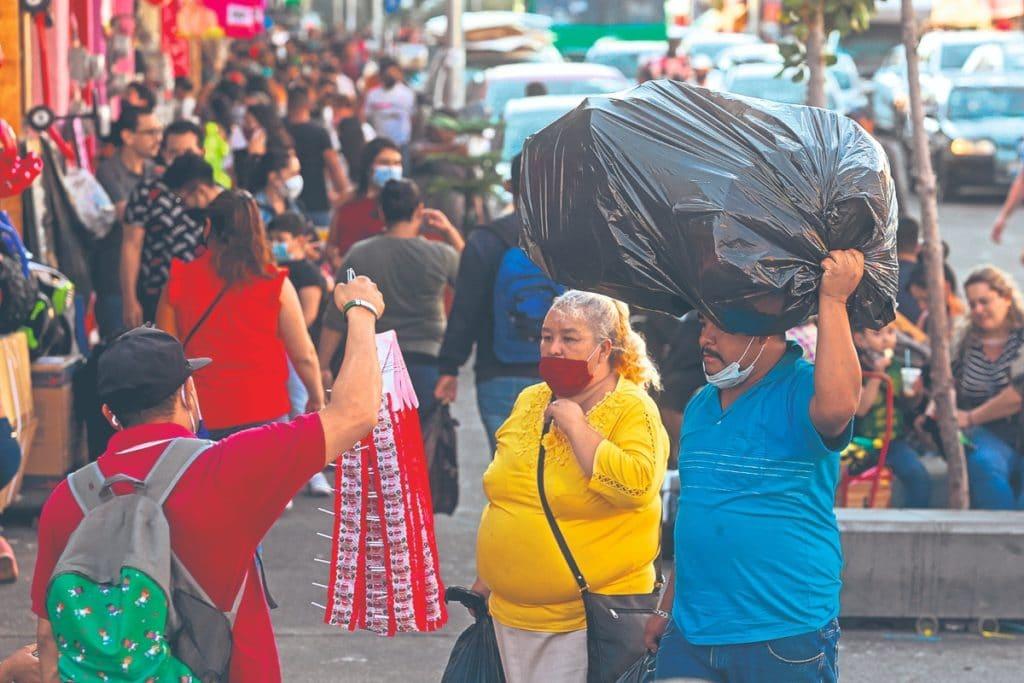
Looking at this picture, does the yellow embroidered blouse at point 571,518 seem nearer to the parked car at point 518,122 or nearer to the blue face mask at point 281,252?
the blue face mask at point 281,252

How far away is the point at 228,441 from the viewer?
379 centimetres

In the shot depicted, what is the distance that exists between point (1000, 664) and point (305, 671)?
2.60 meters

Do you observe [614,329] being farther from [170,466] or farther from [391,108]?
[391,108]

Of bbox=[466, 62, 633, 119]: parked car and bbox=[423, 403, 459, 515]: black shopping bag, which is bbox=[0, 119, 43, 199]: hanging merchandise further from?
bbox=[466, 62, 633, 119]: parked car

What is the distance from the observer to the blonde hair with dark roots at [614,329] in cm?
516

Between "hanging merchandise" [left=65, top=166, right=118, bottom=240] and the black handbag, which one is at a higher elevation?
the black handbag

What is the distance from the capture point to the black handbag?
4852 millimetres

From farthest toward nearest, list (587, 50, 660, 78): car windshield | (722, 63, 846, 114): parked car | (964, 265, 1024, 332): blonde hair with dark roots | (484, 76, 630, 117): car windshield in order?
(587, 50, 660, 78): car windshield
(722, 63, 846, 114): parked car
(484, 76, 630, 117): car windshield
(964, 265, 1024, 332): blonde hair with dark roots

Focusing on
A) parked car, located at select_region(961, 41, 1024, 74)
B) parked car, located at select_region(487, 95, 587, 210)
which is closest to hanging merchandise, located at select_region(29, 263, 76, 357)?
parked car, located at select_region(487, 95, 587, 210)

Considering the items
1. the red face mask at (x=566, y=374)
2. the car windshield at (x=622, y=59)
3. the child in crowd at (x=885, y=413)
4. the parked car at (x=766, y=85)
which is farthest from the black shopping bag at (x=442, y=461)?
the car windshield at (x=622, y=59)

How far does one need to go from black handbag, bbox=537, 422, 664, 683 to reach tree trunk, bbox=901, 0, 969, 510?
3.12 m

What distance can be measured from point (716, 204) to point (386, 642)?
3.47 metres

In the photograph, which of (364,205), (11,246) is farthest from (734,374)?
(364,205)

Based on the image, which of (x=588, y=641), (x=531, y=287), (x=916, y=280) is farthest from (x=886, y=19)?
(x=588, y=641)
